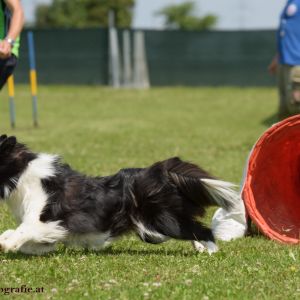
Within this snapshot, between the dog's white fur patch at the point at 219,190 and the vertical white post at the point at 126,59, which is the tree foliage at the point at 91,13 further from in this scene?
the dog's white fur patch at the point at 219,190

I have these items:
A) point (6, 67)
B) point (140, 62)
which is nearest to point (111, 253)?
point (6, 67)

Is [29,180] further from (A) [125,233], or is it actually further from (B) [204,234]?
(B) [204,234]

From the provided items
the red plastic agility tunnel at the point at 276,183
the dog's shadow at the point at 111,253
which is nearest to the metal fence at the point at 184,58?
the red plastic agility tunnel at the point at 276,183

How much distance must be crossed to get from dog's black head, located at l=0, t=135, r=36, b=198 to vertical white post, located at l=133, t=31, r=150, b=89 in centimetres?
2289

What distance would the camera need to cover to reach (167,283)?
14.5 ft

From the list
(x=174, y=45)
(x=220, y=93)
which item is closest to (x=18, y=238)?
(x=220, y=93)

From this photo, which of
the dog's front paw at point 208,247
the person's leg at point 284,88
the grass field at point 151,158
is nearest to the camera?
the grass field at point 151,158

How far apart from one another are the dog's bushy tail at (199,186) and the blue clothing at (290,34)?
162 inches

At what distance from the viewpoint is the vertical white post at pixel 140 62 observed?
2789 cm

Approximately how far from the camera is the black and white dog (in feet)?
16.7

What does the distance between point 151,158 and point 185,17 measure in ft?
239

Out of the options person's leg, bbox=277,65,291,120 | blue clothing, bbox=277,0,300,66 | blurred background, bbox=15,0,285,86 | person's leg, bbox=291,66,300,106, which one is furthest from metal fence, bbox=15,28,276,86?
person's leg, bbox=291,66,300,106

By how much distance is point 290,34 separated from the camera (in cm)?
894

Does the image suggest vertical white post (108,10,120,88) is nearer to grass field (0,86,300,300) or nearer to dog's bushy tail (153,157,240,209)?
grass field (0,86,300,300)
